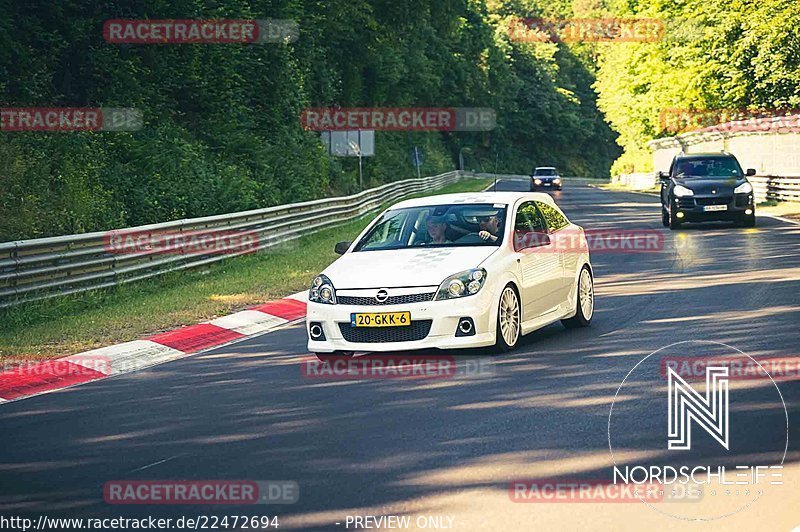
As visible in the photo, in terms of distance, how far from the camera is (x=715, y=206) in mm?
29156

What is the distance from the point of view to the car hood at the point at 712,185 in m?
29.1

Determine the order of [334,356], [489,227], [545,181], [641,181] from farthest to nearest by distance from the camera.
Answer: [641,181], [545,181], [489,227], [334,356]

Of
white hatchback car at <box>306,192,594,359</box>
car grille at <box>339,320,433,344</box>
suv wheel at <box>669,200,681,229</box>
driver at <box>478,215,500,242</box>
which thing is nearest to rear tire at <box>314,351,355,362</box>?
white hatchback car at <box>306,192,594,359</box>

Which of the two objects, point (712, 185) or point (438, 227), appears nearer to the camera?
point (438, 227)

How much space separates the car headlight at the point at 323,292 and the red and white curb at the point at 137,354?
2.00 m

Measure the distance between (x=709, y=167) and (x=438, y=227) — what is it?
1934cm

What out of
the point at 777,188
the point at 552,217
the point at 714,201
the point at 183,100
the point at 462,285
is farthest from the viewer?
the point at 777,188

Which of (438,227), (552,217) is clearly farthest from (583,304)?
(438,227)

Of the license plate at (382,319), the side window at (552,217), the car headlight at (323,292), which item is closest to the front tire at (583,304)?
the side window at (552,217)

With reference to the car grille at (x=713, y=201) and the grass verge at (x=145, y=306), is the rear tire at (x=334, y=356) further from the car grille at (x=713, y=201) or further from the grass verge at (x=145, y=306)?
the car grille at (x=713, y=201)

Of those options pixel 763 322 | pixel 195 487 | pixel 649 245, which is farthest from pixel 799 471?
pixel 649 245

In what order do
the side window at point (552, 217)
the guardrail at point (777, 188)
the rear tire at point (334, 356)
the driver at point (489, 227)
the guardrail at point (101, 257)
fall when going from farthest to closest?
the guardrail at point (777, 188) → the guardrail at point (101, 257) → the side window at point (552, 217) → the driver at point (489, 227) → the rear tire at point (334, 356)

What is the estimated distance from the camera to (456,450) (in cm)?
762

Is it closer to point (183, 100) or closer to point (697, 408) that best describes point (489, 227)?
point (697, 408)
